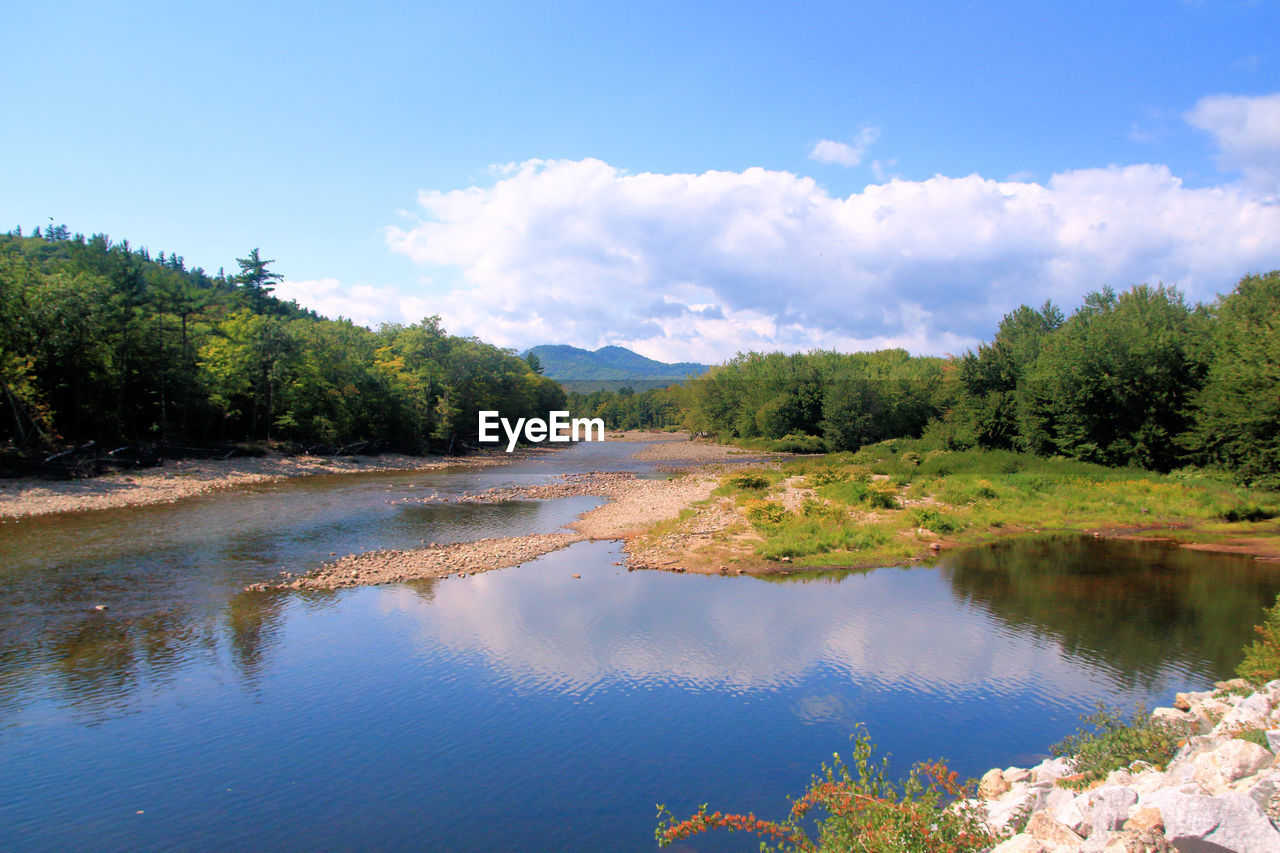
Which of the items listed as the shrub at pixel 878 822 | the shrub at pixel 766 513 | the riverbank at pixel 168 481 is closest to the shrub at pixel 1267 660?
the shrub at pixel 878 822

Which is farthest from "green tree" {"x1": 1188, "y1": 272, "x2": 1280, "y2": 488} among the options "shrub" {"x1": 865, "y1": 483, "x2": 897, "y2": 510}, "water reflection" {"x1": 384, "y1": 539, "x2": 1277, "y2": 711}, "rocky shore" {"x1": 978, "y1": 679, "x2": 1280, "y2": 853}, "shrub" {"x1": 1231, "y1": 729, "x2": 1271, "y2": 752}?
A: "shrub" {"x1": 1231, "y1": 729, "x2": 1271, "y2": 752}

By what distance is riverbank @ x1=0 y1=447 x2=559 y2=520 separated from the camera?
93.5 feet

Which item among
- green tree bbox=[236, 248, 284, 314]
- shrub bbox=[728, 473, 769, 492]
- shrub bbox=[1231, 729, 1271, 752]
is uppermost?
green tree bbox=[236, 248, 284, 314]

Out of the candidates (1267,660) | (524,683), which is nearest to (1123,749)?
(1267,660)

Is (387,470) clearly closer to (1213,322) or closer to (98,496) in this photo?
(98,496)

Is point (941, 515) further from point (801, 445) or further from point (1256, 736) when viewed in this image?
point (801, 445)

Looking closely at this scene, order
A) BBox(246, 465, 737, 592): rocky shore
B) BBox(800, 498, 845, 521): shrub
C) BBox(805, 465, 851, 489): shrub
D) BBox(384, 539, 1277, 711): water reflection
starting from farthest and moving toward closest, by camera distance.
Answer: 1. BBox(805, 465, 851, 489): shrub
2. BBox(800, 498, 845, 521): shrub
3. BBox(246, 465, 737, 592): rocky shore
4. BBox(384, 539, 1277, 711): water reflection

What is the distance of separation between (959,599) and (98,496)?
37417 millimetres

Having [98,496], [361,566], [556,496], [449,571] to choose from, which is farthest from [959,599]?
[98,496]

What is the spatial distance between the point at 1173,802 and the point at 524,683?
9.82 meters

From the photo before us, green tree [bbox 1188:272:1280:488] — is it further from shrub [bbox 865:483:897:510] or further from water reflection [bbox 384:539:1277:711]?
shrub [bbox 865:483:897:510]

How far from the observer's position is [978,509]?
28016 mm

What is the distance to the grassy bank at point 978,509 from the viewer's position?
22547mm

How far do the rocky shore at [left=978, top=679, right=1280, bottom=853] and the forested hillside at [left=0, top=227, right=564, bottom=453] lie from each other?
4423cm
